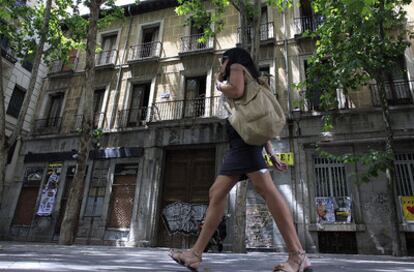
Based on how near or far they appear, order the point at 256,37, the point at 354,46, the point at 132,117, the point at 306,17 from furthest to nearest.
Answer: the point at 132,117
the point at 306,17
the point at 256,37
the point at 354,46

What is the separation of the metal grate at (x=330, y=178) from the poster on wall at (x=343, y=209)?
0.22 meters

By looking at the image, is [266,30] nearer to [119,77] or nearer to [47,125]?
[119,77]

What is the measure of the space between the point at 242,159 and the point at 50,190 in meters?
13.6

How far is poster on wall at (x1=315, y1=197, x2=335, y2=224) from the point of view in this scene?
31.2 feet

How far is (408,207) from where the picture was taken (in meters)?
9.08

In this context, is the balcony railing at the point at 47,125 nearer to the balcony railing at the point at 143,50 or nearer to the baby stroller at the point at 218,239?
the balcony railing at the point at 143,50

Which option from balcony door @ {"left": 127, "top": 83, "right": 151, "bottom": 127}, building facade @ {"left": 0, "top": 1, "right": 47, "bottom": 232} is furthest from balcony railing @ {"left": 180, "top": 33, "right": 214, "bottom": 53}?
building facade @ {"left": 0, "top": 1, "right": 47, "bottom": 232}

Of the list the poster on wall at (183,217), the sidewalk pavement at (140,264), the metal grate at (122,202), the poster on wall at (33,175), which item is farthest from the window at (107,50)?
the sidewalk pavement at (140,264)

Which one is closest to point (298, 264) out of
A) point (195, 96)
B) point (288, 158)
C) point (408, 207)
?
point (288, 158)

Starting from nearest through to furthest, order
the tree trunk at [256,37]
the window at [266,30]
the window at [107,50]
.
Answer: the tree trunk at [256,37]
the window at [266,30]
the window at [107,50]

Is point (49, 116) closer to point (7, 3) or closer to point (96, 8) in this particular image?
point (7, 3)

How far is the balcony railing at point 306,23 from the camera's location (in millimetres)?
12219

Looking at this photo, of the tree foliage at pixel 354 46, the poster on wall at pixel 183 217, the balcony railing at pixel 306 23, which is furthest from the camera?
the balcony railing at pixel 306 23

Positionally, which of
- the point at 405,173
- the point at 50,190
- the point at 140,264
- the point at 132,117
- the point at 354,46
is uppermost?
the point at 354,46
